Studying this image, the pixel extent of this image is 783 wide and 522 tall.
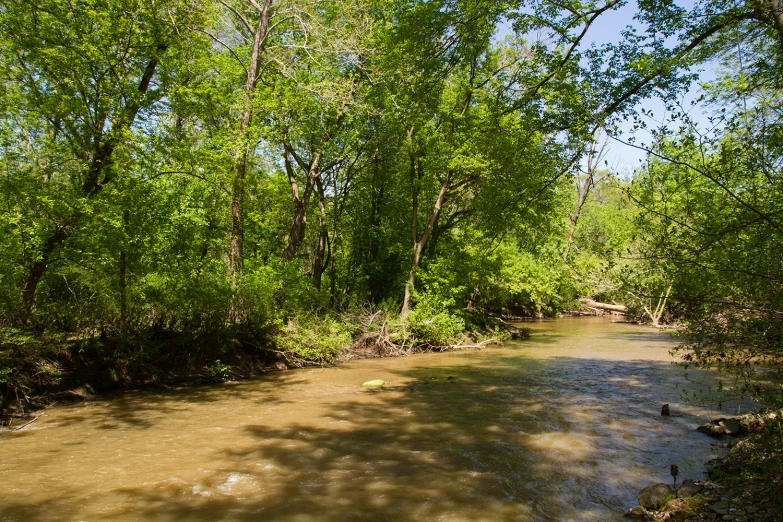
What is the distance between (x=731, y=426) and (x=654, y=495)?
145 inches

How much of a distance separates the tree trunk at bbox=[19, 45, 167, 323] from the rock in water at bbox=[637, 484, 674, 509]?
1046 cm

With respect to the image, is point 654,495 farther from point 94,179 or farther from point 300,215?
point 300,215

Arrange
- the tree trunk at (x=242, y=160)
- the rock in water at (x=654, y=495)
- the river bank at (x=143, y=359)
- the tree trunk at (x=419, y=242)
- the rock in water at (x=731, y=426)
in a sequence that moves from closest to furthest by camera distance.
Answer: the rock in water at (x=654, y=495), the rock in water at (x=731, y=426), the river bank at (x=143, y=359), the tree trunk at (x=242, y=160), the tree trunk at (x=419, y=242)

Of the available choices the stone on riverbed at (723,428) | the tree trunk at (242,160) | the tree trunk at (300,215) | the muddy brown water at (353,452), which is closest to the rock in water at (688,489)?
the muddy brown water at (353,452)

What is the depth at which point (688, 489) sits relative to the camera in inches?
202

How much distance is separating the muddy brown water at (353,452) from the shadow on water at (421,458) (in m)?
0.03

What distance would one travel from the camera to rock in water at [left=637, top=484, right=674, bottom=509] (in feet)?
16.7

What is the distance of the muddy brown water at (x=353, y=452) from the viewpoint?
17.5ft

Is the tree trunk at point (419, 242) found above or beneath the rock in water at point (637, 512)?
above

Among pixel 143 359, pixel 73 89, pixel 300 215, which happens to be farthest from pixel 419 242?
pixel 73 89

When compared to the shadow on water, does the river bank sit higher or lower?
higher

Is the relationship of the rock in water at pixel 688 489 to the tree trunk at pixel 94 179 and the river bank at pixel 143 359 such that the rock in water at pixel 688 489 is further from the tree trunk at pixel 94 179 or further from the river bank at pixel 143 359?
the tree trunk at pixel 94 179

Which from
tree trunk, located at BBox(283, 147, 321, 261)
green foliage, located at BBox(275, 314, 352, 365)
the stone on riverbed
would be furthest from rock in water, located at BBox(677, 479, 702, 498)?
tree trunk, located at BBox(283, 147, 321, 261)

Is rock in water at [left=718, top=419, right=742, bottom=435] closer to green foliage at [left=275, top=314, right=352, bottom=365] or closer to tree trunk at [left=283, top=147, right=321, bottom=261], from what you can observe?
green foliage at [left=275, top=314, right=352, bottom=365]
